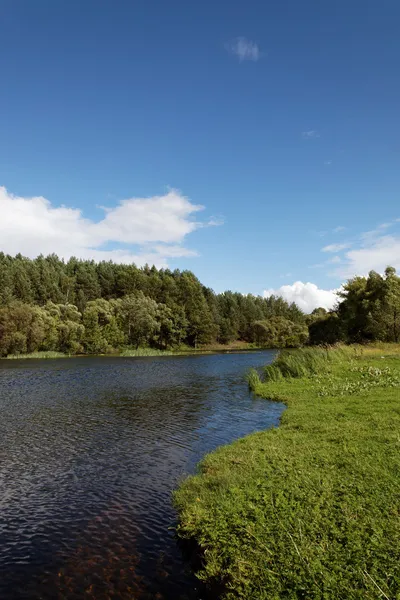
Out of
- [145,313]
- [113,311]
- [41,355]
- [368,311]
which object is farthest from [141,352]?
[368,311]

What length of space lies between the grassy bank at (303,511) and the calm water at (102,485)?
1086mm

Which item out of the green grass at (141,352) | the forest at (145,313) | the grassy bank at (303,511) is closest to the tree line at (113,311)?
the forest at (145,313)

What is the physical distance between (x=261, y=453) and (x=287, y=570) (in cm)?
A: 643

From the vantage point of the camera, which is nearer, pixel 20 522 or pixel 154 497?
pixel 20 522

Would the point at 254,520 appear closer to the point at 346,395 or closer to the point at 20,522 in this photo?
the point at 20,522

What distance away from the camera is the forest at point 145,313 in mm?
68562

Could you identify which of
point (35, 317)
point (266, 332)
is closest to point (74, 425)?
point (35, 317)

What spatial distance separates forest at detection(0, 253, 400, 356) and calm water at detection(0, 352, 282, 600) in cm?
4402

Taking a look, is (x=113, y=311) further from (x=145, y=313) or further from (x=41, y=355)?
(x=41, y=355)

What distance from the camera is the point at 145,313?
10431 cm

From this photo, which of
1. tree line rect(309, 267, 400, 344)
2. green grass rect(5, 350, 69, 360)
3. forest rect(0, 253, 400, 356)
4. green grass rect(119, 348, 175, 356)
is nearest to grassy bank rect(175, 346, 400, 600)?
tree line rect(309, 267, 400, 344)

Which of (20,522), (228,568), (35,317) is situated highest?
(35,317)

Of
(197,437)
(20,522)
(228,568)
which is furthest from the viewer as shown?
(197,437)

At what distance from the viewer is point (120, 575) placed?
28.6 ft
